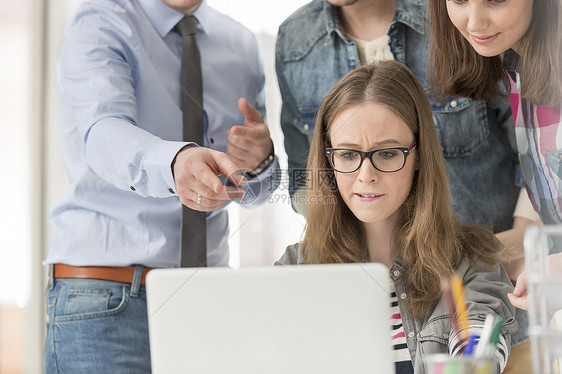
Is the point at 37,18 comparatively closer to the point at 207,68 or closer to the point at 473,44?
the point at 207,68

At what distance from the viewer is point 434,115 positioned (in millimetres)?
996

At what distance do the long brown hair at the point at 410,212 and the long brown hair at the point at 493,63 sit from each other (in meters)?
0.05

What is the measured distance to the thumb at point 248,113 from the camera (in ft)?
3.60

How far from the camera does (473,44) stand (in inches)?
35.5

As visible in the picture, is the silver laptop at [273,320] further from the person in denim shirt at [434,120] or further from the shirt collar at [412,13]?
the shirt collar at [412,13]

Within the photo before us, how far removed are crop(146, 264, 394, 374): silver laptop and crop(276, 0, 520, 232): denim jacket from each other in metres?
0.40

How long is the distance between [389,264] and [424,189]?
0.13m

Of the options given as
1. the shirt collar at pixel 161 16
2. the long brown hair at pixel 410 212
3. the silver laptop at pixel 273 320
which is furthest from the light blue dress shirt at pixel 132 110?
the silver laptop at pixel 273 320

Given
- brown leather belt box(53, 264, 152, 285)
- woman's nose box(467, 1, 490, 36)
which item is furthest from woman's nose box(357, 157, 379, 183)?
brown leather belt box(53, 264, 152, 285)

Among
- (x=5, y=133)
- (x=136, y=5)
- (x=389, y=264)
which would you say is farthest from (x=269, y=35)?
(x=5, y=133)

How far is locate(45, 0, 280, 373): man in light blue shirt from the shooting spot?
104cm

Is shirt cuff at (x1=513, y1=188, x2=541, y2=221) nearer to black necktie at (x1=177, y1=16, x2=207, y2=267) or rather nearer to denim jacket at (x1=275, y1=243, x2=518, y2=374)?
denim jacket at (x1=275, y1=243, x2=518, y2=374)

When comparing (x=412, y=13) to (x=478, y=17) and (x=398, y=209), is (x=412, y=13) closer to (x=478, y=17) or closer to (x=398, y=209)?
(x=478, y=17)

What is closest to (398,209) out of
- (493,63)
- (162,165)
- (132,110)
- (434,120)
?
(434,120)
